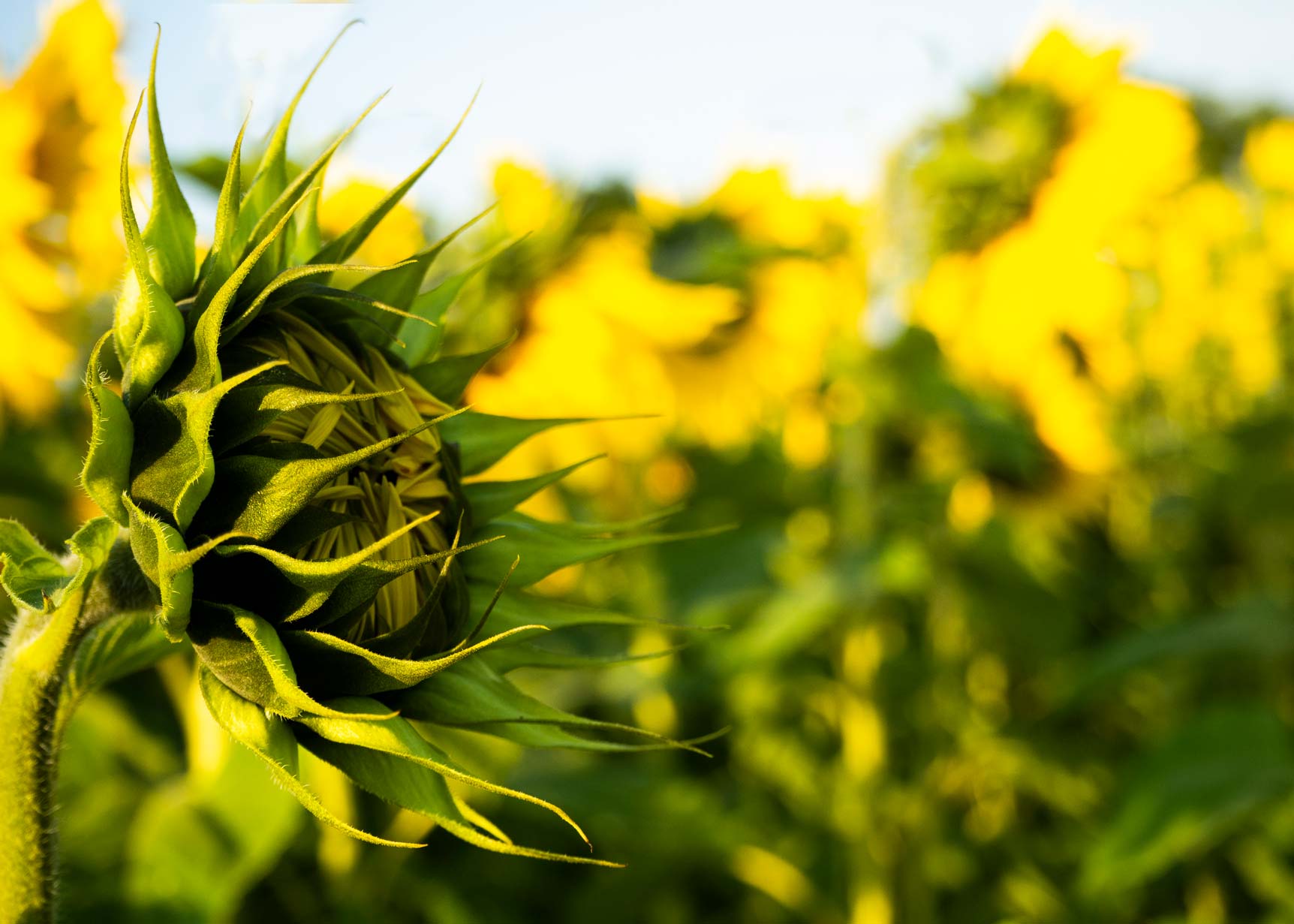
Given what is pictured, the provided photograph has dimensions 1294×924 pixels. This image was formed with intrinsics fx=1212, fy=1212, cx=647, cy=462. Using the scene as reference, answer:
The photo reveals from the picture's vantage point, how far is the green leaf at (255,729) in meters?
0.64

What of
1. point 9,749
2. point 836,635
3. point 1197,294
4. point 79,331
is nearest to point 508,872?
point 836,635

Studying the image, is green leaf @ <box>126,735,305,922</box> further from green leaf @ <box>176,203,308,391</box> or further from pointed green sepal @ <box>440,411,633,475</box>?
green leaf @ <box>176,203,308,391</box>

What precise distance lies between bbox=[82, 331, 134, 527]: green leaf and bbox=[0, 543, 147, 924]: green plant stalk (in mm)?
45

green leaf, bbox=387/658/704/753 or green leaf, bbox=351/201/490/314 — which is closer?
green leaf, bbox=387/658/704/753

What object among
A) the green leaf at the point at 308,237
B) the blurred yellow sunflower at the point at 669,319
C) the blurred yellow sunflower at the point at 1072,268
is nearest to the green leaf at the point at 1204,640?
the blurred yellow sunflower at the point at 669,319

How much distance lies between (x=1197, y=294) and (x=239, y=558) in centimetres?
412

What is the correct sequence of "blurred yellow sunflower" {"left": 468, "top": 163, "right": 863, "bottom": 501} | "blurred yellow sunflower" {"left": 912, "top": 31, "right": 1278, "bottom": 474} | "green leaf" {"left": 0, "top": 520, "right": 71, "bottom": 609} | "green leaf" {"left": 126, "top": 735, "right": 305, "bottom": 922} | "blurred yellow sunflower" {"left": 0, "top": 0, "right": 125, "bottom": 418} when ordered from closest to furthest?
"green leaf" {"left": 0, "top": 520, "right": 71, "bottom": 609} < "green leaf" {"left": 126, "top": 735, "right": 305, "bottom": 922} < "blurred yellow sunflower" {"left": 0, "top": 0, "right": 125, "bottom": 418} < "blurred yellow sunflower" {"left": 468, "top": 163, "right": 863, "bottom": 501} < "blurred yellow sunflower" {"left": 912, "top": 31, "right": 1278, "bottom": 474}

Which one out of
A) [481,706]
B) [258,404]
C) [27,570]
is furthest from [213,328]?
[481,706]

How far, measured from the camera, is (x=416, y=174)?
696 millimetres

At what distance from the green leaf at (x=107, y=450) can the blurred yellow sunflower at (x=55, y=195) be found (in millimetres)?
1269

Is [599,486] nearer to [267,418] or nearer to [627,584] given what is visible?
[627,584]

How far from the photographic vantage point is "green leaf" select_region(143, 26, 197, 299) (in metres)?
0.71

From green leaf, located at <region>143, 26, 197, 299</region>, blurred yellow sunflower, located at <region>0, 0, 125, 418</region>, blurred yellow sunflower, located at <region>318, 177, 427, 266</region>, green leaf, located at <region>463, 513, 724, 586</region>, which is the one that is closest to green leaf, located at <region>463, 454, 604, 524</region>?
green leaf, located at <region>463, 513, 724, 586</region>

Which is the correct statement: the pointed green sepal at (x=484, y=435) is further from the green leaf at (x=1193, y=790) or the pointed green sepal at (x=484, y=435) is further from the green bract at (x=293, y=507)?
the green leaf at (x=1193, y=790)
